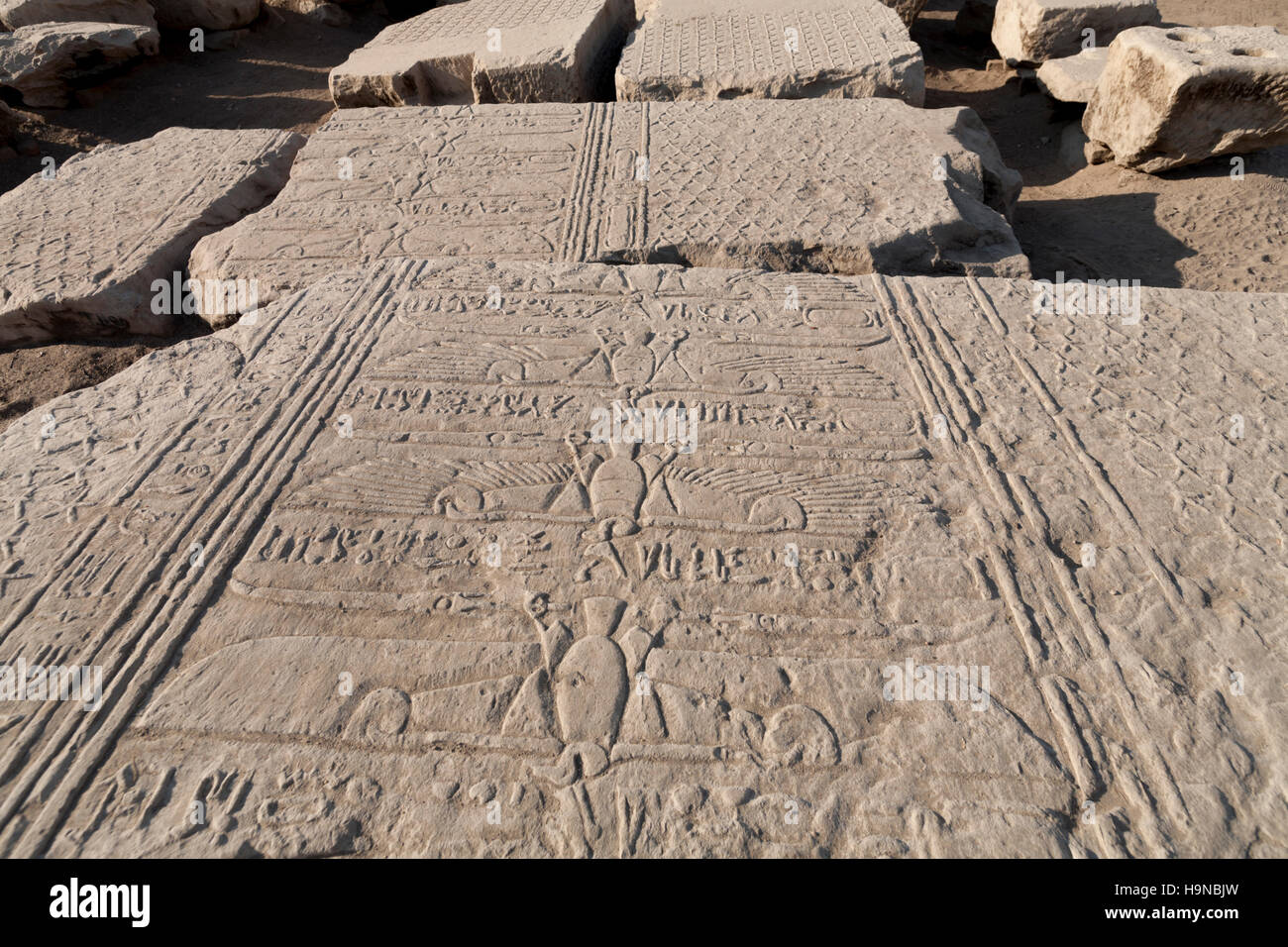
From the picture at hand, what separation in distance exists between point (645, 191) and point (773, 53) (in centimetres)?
164

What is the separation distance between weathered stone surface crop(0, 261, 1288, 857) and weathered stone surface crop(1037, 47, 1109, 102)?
2.88 meters

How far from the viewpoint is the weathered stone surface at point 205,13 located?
6.25 meters

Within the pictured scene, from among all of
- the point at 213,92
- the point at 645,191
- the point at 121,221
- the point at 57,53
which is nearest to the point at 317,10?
the point at 213,92

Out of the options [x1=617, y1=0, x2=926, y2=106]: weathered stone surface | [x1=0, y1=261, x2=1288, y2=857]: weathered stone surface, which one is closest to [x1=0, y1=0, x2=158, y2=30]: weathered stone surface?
[x1=617, y1=0, x2=926, y2=106]: weathered stone surface

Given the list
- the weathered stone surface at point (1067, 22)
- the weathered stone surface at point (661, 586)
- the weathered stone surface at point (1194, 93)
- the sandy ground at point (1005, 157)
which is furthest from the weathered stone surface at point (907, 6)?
the weathered stone surface at point (661, 586)

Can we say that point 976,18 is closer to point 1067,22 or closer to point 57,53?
point 1067,22

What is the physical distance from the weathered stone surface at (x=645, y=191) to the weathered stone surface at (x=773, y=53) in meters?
0.28

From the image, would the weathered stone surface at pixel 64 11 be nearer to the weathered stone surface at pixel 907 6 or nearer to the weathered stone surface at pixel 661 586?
the weathered stone surface at pixel 661 586

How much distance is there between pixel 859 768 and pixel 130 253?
137 inches

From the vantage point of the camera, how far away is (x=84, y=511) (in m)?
1.76

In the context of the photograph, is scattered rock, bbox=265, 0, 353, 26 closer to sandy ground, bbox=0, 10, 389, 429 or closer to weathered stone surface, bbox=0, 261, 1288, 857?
sandy ground, bbox=0, 10, 389, 429

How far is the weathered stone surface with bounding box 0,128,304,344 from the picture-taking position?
3061mm

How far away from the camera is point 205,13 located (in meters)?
6.31

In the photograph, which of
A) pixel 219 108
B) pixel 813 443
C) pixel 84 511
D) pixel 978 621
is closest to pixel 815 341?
pixel 813 443
